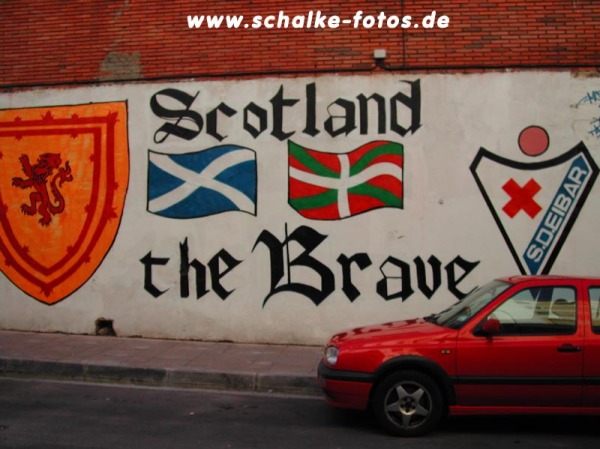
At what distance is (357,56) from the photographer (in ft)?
32.9

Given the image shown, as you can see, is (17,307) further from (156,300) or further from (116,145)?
(116,145)

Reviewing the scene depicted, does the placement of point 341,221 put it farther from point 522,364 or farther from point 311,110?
point 522,364

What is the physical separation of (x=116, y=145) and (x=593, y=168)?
280 inches

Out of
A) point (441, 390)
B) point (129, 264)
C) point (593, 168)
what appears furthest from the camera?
point (129, 264)

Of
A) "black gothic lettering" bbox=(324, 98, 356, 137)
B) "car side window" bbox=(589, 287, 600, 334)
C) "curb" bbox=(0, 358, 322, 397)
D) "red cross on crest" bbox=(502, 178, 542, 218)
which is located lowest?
"curb" bbox=(0, 358, 322, 397)

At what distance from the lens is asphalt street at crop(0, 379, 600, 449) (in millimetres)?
5758

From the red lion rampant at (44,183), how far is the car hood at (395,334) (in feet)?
19.7

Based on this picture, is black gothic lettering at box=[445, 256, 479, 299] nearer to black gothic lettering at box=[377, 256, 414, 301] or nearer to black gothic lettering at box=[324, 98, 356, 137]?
black gothic lettering at box=[377, 256, 414, 301]

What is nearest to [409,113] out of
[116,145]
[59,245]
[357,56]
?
[357,56]

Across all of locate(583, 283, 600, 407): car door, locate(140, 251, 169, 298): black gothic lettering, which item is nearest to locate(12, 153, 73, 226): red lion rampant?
locate(140, 251, 169, 298): black gothic lettering

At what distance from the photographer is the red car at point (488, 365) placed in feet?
19.2

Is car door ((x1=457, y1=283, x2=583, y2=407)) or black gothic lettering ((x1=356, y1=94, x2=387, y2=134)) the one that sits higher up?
black gothic lettering ((x1=356, y1=94, x2=387, y2=134))

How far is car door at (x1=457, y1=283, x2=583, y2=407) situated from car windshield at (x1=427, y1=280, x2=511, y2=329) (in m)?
0.21

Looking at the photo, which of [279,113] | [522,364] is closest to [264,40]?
[279,113]
